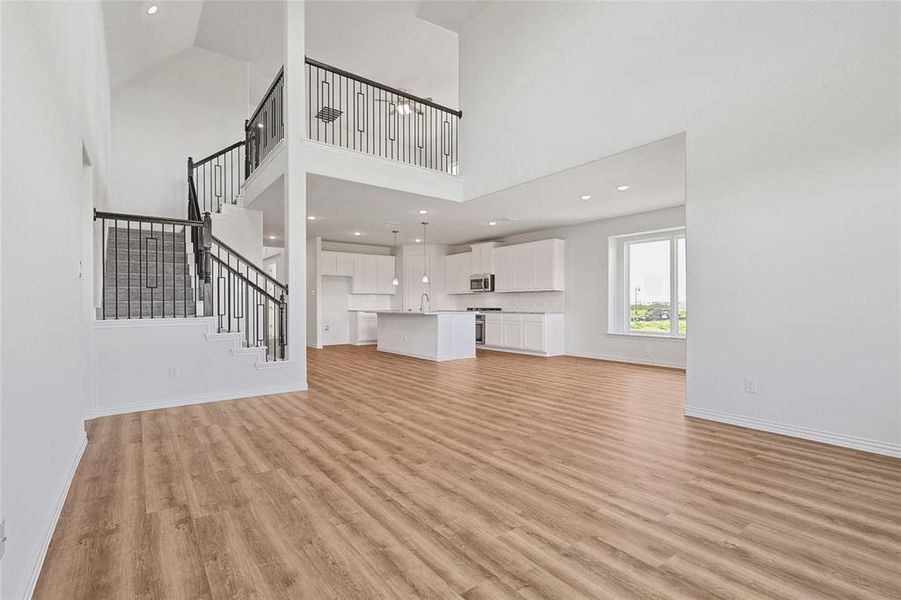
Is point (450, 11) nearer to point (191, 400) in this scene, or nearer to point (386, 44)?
point (386, 44)

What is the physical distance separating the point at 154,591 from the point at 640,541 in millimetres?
1878

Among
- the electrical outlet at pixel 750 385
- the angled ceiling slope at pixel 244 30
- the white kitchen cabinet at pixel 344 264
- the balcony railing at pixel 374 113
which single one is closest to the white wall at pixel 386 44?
the balcony railing at pixel 374 113

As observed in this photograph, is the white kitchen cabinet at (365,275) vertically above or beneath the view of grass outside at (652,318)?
above

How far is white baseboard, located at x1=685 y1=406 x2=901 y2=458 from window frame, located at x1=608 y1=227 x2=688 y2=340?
3.45m

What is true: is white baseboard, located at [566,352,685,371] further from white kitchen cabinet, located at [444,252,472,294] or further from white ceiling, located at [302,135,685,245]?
white kitchen cabinet, located at [444,252,472,294]

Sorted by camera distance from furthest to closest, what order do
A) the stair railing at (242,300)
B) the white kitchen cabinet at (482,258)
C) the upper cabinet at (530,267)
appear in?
the white kitchen cabinet at (482,258) → the upper cabinet at (530,267) → the stair railing at (242,300)

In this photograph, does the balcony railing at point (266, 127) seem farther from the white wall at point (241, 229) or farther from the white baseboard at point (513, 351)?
the white baseboard at point (513, 351)

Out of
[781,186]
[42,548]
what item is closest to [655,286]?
[781,186]

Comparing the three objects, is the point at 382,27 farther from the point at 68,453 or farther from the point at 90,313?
the point at 68,453

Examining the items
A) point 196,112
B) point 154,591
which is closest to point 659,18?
point 154,591

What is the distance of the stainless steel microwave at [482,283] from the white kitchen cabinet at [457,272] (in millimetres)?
217

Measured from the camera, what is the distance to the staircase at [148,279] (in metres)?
4.79

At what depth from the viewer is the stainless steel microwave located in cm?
1011

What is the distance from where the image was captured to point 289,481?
2.51 meters
